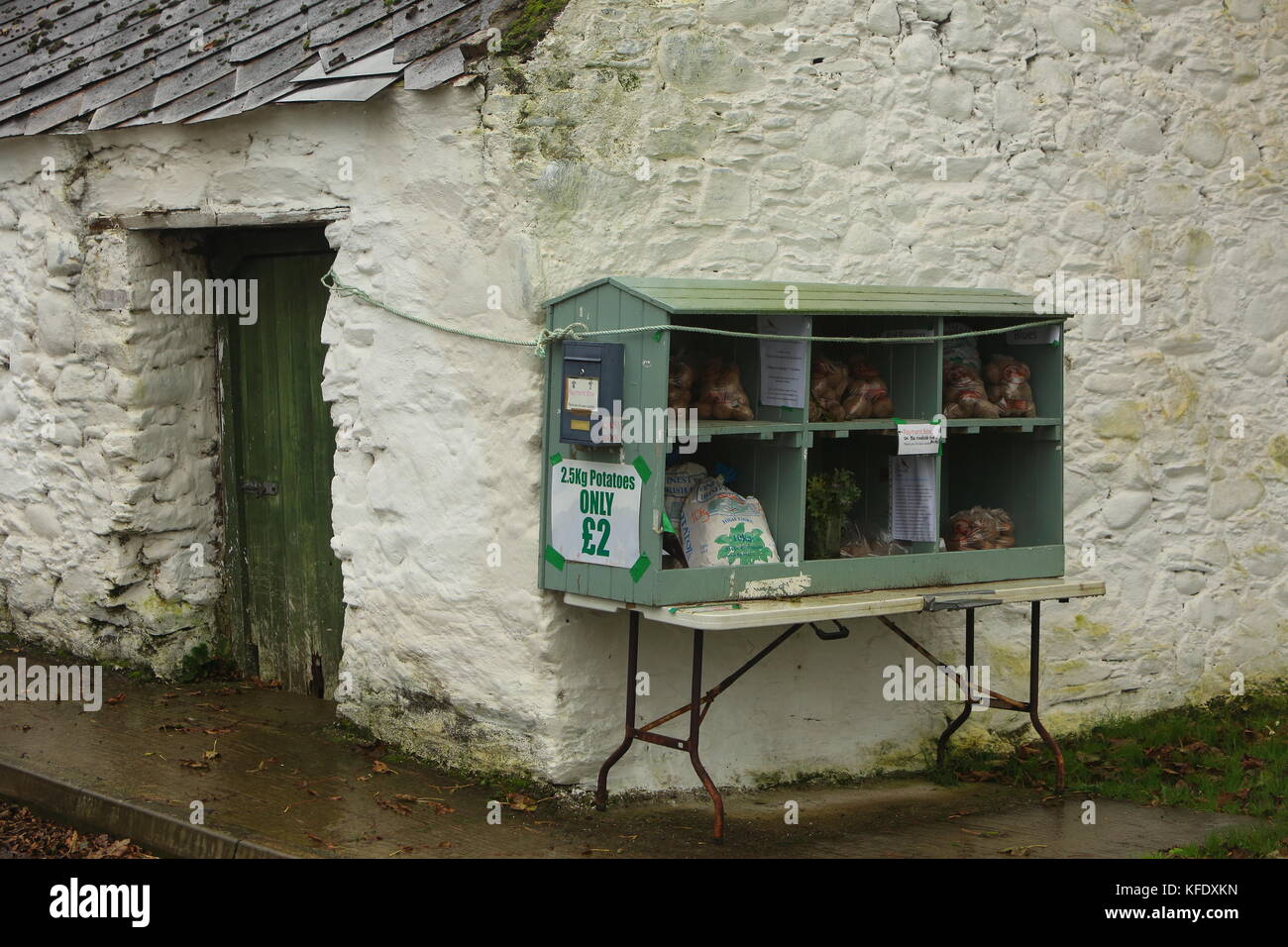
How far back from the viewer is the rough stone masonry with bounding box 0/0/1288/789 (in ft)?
19.0

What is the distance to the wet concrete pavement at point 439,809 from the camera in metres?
5.39

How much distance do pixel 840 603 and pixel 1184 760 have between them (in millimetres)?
2129

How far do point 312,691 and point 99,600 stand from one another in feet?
3.97

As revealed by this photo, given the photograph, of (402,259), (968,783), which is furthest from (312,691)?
(968,783)

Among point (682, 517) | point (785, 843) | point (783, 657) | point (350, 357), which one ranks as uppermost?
point (350, 357)

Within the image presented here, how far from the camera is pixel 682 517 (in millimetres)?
5523

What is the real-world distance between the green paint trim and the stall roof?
0.85 m

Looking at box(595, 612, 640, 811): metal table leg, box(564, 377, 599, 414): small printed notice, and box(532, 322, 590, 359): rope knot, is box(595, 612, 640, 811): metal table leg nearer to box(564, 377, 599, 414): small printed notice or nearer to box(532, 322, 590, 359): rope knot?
box(564, 377, 599, 414): small printed notice

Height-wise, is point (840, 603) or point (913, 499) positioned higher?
point (913, 499)

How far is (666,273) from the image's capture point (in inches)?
229

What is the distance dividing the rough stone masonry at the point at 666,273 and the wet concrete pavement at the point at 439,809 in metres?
0.22

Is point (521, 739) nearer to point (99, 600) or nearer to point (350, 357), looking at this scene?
point (350, 357)

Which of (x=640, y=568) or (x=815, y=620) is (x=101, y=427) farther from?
(x=815, y=620)

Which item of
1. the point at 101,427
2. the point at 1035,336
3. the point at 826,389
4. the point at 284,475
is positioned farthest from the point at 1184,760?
the point at 101,427
